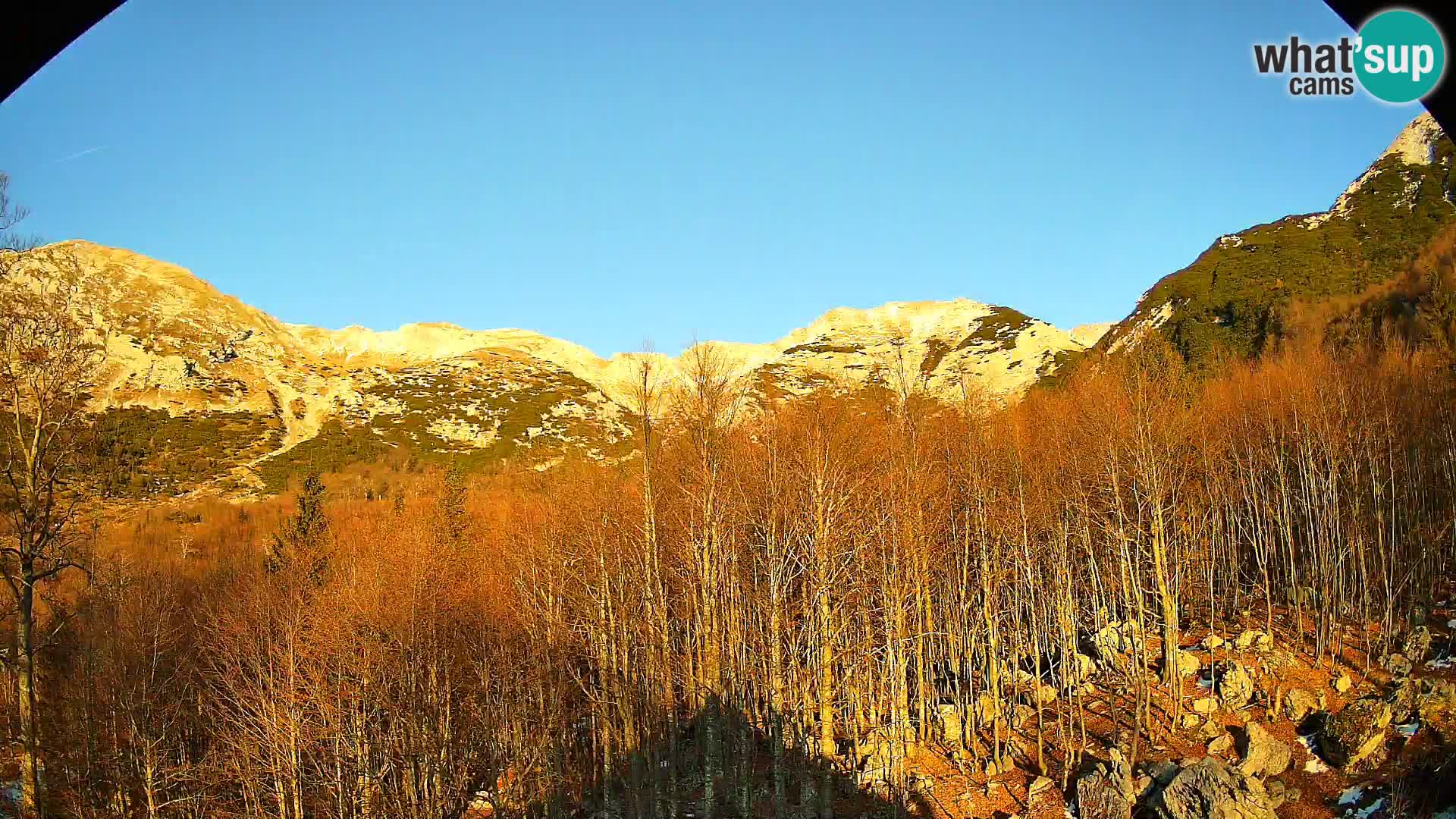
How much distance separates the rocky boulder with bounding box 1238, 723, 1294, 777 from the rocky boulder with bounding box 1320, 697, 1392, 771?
115cm

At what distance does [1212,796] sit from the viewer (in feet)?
67.2

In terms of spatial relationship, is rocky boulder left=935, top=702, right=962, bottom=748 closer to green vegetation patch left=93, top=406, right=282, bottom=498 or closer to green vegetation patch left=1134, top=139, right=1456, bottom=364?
green vegetation patch left=1134, top=139, right=1456, bottom=364

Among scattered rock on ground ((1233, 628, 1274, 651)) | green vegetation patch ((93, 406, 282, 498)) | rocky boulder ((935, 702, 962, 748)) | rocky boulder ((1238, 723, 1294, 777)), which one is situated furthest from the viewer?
green vegetation patch ((93, 406, 282, 498))

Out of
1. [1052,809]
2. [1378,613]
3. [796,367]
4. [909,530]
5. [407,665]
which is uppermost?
[796,367]

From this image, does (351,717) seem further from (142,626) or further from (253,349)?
(253,349)

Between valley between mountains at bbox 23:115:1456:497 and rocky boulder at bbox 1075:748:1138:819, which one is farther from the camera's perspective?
valley between mountains at bbox 23:115:1456:497

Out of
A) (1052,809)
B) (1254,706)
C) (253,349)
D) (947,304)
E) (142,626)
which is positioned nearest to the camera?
(1052,809)

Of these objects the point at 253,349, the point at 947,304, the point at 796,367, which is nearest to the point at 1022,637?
the point at 796,367

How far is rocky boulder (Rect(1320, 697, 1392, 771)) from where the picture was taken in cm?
2291

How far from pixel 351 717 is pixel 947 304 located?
179475 mm

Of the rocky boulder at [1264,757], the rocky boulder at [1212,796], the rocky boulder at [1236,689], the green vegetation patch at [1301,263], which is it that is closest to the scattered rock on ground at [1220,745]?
the rocky boulder at [1264,757]

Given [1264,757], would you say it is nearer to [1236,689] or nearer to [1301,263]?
[1236,689]

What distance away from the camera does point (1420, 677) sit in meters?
25.2

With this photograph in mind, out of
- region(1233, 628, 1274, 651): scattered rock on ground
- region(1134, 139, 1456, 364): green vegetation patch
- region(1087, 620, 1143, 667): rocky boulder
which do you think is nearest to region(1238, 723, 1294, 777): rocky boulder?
region(1233, 628, 1274, 651): scattered rock on ground
